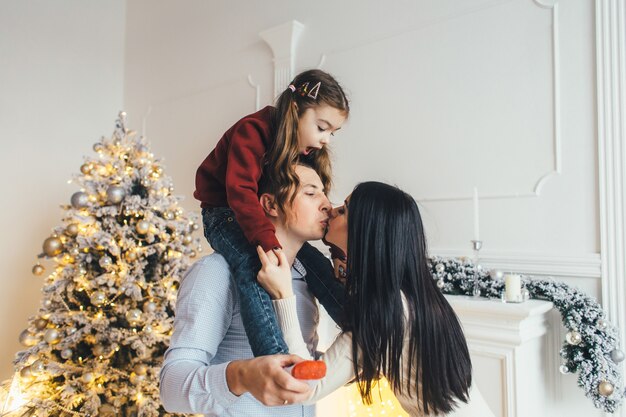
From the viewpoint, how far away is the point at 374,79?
264cm

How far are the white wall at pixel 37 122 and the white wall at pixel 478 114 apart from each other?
1.72 metres

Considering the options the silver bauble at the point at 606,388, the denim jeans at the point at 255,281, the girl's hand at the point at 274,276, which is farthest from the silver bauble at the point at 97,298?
the silver bauble at the point at 606,388

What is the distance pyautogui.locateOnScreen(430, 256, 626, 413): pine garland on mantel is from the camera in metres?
1.69

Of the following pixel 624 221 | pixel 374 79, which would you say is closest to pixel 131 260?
pixel 374 79

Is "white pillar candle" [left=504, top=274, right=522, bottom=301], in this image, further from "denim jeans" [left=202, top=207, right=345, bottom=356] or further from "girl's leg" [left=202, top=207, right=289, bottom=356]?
"girl's leg" [left=202, top=207, right=289, bottom=356]

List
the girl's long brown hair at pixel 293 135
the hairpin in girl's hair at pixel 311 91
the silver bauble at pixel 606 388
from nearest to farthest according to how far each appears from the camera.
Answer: the girl's long brown hair at pixel 293 135, the hairpin in girl's hair at pixel 311 91, the silver bauble at pixel 606 388

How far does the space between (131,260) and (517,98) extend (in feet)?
6.44

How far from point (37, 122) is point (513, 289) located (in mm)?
3653

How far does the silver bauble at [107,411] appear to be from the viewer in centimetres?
223

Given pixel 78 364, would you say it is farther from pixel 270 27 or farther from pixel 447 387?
pixel 270 27

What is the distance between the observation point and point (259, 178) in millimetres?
1369

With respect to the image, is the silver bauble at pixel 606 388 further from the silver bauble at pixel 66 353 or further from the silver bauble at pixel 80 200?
the silver bauble at pixel 80 200

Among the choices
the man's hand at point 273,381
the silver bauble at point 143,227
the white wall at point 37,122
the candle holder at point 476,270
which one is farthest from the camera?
the white wall at point 37,122

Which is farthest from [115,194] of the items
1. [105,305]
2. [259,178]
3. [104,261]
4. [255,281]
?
[255,281]
